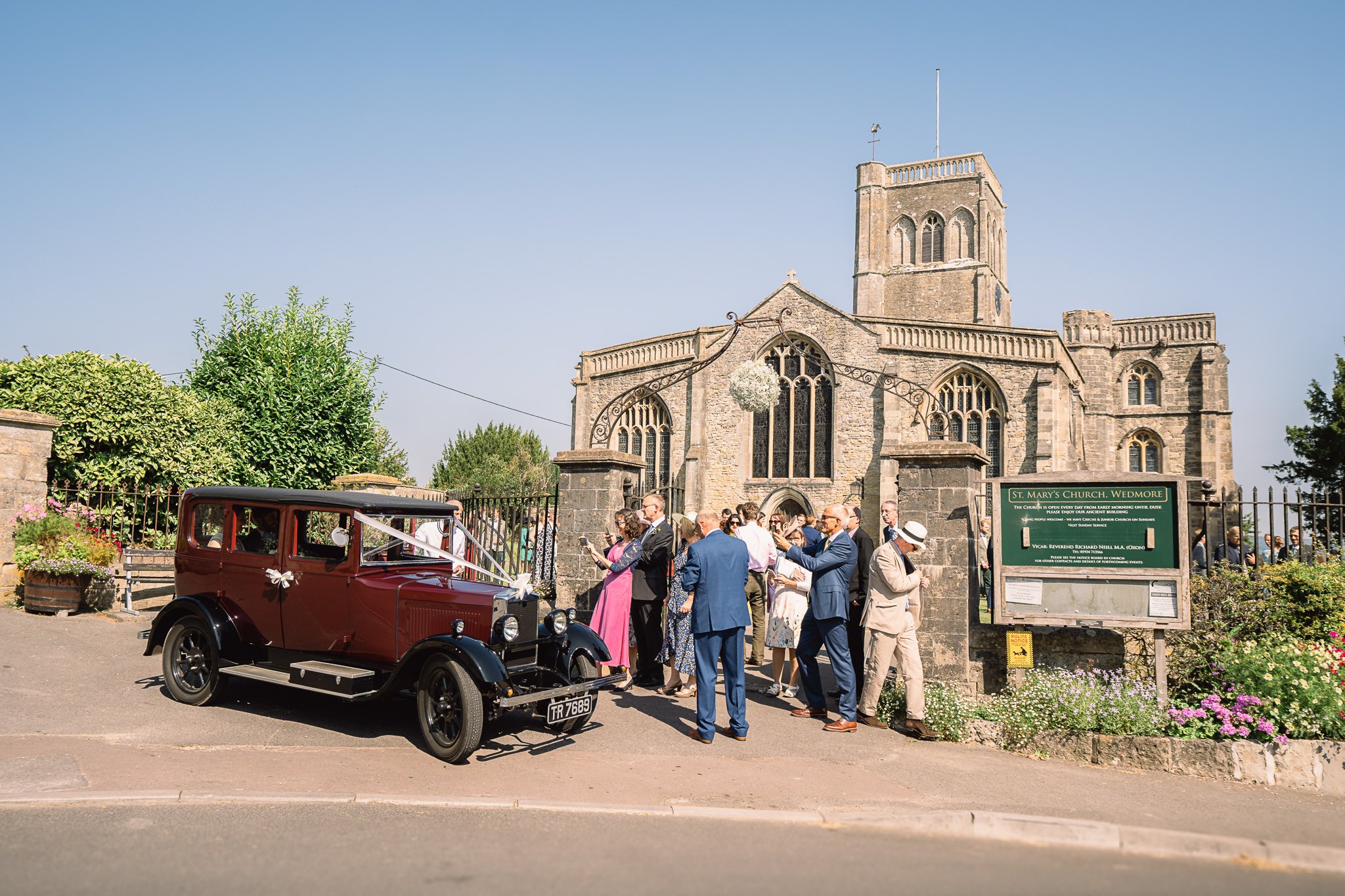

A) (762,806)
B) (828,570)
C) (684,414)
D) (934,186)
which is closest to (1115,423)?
(934,186)

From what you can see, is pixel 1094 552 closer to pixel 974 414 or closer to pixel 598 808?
pixel 598 808

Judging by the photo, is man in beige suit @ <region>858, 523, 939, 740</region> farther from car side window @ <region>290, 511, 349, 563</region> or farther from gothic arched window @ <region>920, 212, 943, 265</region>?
gothic arched window @ <region>920, 212, 943, 265</region>

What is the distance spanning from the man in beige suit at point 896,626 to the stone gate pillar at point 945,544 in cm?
52

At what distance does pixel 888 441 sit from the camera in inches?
1046

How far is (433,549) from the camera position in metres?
7.24

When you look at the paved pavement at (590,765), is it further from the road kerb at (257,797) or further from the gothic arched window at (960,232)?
the gothic arched window at (960,232)

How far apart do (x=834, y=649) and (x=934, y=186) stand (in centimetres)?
3729

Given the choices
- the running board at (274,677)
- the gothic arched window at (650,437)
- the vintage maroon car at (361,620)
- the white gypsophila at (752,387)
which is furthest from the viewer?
the gothic arched window at (650,437)

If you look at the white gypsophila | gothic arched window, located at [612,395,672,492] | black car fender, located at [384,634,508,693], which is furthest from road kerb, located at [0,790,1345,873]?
gothic arched window, located at [612,395,672,492]

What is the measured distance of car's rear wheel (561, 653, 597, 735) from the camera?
7.02 meters

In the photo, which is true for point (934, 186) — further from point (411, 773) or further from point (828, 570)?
point (411, 773)

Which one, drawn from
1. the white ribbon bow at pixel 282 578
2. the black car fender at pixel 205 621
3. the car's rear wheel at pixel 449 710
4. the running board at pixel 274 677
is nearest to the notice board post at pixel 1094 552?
the car's rear wheel at pixel 449 710

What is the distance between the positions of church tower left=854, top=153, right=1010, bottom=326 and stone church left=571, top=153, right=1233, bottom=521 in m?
0.08

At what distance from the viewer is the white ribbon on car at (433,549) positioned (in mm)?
6797
